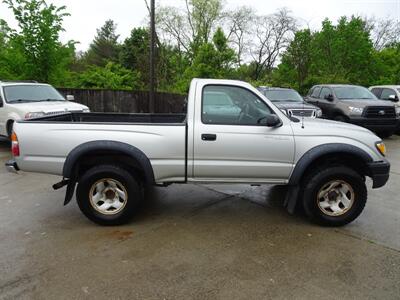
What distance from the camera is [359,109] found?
1058cm

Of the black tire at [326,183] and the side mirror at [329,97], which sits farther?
the side mirror at [329,97]

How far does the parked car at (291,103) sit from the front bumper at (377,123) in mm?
1171

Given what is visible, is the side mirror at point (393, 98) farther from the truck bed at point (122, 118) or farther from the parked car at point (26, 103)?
the parked car at point (26, 103)

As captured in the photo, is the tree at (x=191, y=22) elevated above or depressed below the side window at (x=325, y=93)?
above

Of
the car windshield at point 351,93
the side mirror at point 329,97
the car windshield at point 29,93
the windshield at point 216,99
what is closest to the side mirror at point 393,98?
the car windshield at point 351,93

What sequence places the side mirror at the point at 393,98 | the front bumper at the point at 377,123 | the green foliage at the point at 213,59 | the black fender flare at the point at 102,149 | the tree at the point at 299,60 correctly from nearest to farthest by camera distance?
the black fender flare at the point at 102,149
the front bumper at the point at 377,123
the side mirror at the point at 393,98
the green foliage at the point at 213,59
the tree at the point at 299,60

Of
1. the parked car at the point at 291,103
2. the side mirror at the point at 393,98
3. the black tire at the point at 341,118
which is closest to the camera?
the parked car at the point at 291,103

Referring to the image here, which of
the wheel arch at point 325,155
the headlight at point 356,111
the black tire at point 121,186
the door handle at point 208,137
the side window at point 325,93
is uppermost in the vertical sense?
the side window at point 325,93

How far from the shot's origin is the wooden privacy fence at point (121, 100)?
48.4ft

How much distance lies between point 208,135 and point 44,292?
2338 millimetres

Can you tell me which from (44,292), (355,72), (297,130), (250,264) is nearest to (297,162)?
(297,130)

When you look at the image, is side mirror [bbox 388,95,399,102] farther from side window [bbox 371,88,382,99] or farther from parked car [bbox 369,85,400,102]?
side window [bbox 371,88,382,99]

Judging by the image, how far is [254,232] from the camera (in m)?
4.20

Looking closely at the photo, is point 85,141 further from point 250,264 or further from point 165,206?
point 250,264
